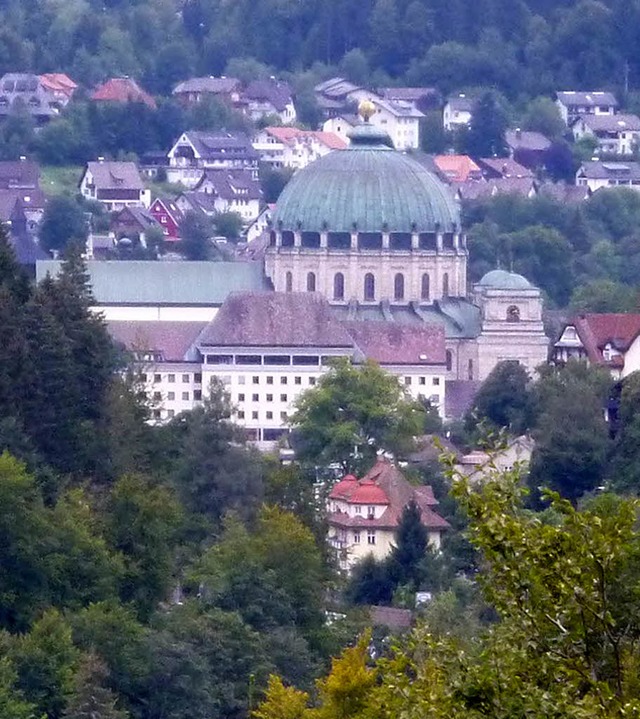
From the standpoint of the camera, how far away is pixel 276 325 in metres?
91.1

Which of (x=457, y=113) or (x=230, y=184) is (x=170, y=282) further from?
(x=457, y=113)

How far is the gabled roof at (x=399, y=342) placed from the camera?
92438 millimetres

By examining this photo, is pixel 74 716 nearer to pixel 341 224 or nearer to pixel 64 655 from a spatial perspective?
pixel 64 655

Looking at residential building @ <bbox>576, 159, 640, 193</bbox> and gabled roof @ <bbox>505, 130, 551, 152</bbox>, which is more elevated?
gabled roof @ <bbox>505, 130, 551, 152</bbox>

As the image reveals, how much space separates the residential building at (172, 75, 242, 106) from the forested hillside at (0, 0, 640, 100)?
2662 millimetres

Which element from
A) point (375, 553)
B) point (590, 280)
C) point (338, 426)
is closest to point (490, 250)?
point (590, 280)

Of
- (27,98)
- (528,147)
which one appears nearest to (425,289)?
(27,98)

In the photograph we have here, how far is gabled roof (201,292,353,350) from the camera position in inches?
3563

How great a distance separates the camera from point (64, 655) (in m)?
42.4

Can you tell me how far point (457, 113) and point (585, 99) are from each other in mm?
6182

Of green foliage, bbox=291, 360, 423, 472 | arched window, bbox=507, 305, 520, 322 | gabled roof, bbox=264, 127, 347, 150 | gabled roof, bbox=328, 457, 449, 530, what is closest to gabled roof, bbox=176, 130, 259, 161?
gabled roof, bbox=264, 127, 347, 150

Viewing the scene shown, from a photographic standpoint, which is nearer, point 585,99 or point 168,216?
point 168,216

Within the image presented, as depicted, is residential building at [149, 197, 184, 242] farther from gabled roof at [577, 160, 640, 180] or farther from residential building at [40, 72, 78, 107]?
gabled roof at [577, 160, 640, 180]

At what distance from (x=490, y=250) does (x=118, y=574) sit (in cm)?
7921
